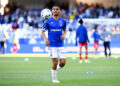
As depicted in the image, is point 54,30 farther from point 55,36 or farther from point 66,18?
Result: point 66,18

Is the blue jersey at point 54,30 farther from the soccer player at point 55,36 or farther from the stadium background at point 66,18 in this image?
the stadium background at point 66,18

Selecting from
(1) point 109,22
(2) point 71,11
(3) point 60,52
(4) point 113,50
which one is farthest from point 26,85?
(2) point 71,11

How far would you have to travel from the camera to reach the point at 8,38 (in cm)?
4125

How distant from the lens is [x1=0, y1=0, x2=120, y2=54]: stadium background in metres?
39.6

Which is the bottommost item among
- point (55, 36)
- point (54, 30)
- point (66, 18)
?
point (66, 18)

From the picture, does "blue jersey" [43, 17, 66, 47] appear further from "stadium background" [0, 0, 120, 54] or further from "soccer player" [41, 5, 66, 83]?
"stadium background" [0, 0, 120, 54]

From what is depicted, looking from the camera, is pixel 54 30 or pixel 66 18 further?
pixel 66 18

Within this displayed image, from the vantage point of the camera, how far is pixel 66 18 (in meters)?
47.1

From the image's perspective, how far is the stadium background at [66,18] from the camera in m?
39.6

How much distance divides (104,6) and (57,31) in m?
38.9

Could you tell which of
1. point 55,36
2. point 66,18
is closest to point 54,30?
point 55,36

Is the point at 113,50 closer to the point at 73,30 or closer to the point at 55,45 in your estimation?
the point at 73,30

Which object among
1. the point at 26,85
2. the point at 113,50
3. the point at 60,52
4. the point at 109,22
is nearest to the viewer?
the point at 26,85

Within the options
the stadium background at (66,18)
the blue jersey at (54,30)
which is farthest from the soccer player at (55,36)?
the stadium background at (66,18)
